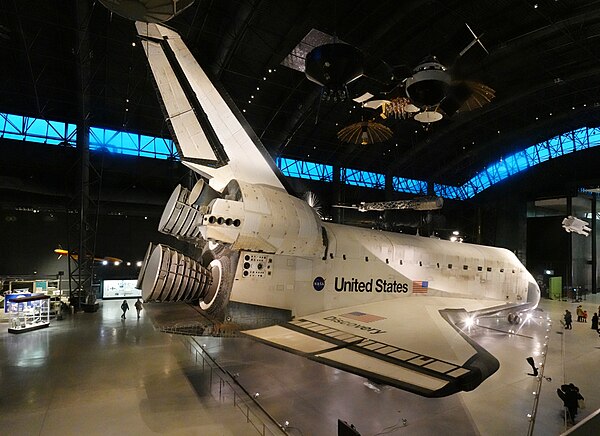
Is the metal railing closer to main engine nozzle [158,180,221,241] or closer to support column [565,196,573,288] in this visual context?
main engine nozzle [158,180,221,241]

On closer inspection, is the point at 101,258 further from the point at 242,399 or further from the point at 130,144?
the point at 242,399

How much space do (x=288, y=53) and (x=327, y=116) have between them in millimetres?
5277

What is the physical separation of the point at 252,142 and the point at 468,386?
4676mm

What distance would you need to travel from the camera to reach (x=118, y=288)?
19.2 m

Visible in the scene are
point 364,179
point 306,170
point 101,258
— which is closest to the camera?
point 101,258

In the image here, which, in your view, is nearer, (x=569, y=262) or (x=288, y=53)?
(x=288, y=53)

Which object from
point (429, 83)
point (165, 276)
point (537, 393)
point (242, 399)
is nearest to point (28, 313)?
point (242, 399)

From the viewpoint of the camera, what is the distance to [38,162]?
1530 centimetres

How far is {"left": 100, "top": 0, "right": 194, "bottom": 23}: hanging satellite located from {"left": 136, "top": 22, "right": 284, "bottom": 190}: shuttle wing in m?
2.25

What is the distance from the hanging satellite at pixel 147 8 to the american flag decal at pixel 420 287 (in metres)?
7.03

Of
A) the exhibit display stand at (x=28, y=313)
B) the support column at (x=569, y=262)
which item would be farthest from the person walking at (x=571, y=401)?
the support column at (x=569, y=262)

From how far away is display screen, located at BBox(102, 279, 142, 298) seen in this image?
744 inches

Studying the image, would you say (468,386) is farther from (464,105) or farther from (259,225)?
(464,105)

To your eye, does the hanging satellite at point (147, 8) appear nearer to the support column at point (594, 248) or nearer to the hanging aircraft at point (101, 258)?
the hanging aircraft at point (101, 258)
